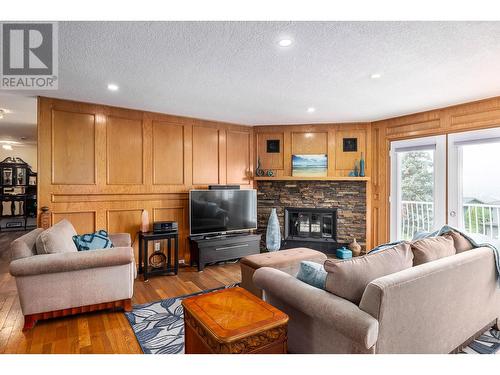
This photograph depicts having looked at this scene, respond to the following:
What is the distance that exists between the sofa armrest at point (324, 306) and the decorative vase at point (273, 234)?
9.08 feet

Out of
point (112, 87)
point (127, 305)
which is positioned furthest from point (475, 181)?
point (112, 87)

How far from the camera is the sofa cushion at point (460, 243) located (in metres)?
2.14

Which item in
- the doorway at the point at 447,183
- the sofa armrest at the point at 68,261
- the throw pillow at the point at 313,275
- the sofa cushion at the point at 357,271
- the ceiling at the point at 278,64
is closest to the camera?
the sofa cushion at the point at 357,271

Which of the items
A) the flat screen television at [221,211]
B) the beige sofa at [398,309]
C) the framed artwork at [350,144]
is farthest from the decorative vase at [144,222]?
the framed artwork at [350,144]

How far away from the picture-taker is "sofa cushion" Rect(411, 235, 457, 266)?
1.85 meters

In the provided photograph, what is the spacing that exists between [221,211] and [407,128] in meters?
3.26

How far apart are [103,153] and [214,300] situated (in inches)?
122

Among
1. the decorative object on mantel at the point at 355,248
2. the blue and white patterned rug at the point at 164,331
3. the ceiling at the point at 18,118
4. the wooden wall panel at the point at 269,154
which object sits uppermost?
the ceiling at the point at 18,118

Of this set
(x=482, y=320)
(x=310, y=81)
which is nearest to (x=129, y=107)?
(x=310, y=81)

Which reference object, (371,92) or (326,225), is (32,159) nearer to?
(326,225)

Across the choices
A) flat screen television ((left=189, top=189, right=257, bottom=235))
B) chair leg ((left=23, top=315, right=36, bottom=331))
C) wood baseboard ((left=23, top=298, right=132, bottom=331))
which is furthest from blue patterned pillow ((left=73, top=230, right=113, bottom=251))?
flat screen television ((left=189, top=189, right=257, bottom=235))

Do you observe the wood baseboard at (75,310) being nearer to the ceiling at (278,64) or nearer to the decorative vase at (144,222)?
the decorative vase at (144,222)

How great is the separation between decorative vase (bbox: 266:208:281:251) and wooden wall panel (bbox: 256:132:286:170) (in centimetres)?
91

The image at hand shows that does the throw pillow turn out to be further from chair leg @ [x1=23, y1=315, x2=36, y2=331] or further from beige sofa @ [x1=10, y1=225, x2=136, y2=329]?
chair leg @ [x1=23, y1=315, x2=36, y2=331]
